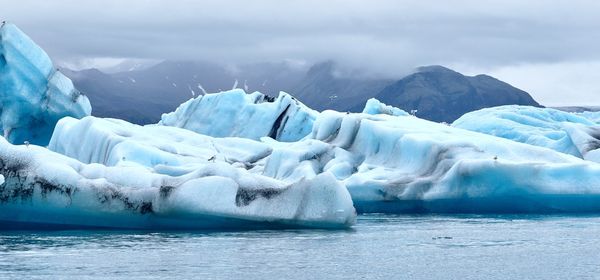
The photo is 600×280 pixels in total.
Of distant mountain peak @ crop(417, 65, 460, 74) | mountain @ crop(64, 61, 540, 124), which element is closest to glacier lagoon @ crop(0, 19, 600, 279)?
mountain @ crop(64, 61, 540, 124)

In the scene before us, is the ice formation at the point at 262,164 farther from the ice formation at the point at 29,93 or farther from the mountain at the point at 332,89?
the mountain at the point at 332,89

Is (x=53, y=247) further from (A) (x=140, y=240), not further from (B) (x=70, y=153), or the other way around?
(B) (x=70, y=153)

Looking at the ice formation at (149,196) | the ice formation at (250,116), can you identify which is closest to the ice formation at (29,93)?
the ice formation at (250,116)

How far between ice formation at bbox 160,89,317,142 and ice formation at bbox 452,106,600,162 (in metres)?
8.44

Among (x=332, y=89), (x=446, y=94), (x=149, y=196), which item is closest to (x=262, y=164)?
(x=149, y=196)

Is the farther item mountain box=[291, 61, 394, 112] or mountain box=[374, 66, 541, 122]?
mountain box=[291, 61, 394, 112]

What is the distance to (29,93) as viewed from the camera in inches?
1532

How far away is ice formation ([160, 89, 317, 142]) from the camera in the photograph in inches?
1879

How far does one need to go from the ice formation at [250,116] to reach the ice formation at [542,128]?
8441mm

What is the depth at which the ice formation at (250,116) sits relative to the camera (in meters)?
47.7

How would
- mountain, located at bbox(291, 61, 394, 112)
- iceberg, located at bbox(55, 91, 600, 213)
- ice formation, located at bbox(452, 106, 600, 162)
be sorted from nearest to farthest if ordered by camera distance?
iceberg, located at bbox(55, 91, 600, 213), ice formation, located at bbox(452, 106, 600, 162), mountain, located at bbox(291, 61, 394, 112)

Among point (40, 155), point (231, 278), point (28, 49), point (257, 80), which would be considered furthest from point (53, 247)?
point (257, 80)

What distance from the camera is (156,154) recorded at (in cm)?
3381

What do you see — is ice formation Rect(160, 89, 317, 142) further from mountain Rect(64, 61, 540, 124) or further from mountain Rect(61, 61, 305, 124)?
mountain Rect(61, 61, 305, 124)
